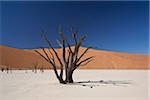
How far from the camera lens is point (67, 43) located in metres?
13.8

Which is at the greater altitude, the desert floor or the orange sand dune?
the orange sand dune

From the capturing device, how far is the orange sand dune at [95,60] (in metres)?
64.3

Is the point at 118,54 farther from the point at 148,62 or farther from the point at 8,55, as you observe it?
the point at 8,55

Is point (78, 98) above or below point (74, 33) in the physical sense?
below

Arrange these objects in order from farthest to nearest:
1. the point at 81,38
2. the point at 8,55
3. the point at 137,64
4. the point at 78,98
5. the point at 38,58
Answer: the point at 137,64
the point at 38,58
the point at 8,55
the point at 81,38
the point at 78,98

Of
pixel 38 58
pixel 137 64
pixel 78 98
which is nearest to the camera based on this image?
pixel 78 98

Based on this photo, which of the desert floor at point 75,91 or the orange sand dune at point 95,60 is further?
the orange sand dune at point 95,60

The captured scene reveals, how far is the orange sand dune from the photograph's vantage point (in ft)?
211

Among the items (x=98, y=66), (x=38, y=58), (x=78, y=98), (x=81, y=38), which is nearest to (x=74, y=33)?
(x=81, y=38)

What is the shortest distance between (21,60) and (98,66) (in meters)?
24.9

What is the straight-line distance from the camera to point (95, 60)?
84.2m

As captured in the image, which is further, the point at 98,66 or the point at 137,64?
the point at 137,64

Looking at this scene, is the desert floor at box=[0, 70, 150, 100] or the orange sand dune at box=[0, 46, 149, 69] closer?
the desert floor at box=[0, 70, 150, 100]

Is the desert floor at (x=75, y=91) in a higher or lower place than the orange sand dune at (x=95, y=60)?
lower
